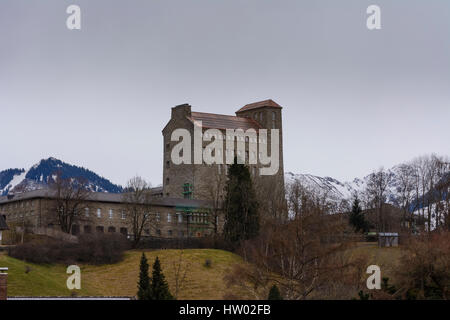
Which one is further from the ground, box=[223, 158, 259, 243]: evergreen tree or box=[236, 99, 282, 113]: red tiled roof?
box=[236, 99, 282, 113]: red tiled roof

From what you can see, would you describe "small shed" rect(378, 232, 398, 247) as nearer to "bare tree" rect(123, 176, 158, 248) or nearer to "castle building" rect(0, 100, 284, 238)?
"castle building" rect(0, 100, 284, 238)

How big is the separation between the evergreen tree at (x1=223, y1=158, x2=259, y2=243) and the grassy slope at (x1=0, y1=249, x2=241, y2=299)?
3.38 m

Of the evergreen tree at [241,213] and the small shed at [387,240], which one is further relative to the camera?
the small shed at [387,240]

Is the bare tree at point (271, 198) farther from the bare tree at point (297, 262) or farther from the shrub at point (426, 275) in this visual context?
the shrub at point (426, 275)

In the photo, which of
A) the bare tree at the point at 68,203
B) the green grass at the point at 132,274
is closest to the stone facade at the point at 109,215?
the bare tree at the point at 68,203

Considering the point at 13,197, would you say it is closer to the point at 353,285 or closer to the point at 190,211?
the point at 190,211

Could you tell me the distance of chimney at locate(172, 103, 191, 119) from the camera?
117m

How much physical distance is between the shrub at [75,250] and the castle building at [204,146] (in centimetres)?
2870

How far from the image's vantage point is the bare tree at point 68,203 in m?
91.0

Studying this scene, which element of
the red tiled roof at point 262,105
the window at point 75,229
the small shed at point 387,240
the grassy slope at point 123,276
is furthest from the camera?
the red tiled roof at point 262,105

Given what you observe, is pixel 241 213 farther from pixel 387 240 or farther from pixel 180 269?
pixel 387 240

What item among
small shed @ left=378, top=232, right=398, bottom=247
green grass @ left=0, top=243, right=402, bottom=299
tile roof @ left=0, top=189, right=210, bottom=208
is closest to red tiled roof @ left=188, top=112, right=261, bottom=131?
tile roof @ left=0, top=189, right=210, bottom=208

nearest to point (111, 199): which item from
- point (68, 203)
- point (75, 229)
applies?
point (75, 229)

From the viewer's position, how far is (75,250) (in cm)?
7619
